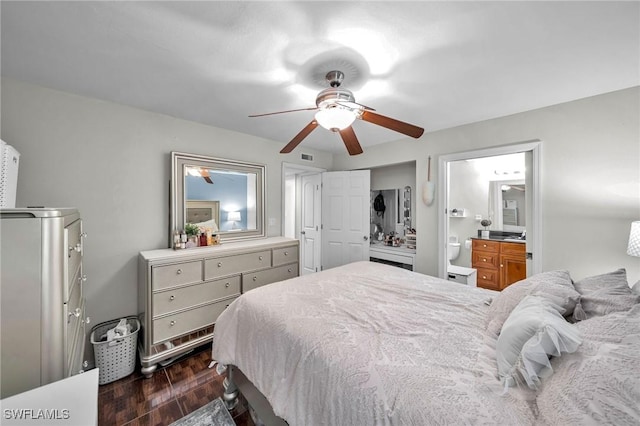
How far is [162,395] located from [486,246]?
4790 mm

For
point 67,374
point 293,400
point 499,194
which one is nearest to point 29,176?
point 67,374

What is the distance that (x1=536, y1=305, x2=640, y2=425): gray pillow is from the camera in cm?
58

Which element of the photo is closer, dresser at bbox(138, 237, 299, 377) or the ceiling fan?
the ceiling fan

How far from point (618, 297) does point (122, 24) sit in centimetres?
278

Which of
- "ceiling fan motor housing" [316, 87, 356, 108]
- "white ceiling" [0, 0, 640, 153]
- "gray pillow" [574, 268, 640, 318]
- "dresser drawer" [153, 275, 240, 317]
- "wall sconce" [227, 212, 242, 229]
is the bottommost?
"dresser drawer" [153, 275, 240, 317]

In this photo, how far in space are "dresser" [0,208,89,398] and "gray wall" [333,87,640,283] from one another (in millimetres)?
3491

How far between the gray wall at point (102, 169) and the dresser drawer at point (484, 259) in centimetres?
473

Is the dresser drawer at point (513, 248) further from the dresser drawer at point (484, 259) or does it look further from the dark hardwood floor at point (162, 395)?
the dark hardwood floor at point (162, 395)

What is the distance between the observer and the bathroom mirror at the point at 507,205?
428 centimetres

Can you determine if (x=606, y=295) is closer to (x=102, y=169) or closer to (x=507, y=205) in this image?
(x=102, y=169)

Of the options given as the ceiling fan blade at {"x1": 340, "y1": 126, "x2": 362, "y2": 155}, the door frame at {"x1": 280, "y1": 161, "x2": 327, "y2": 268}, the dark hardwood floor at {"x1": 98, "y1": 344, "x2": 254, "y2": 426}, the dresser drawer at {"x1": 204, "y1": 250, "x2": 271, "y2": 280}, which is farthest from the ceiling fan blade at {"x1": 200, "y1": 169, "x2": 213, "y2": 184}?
the dark hardwood floor at {"x1": 98, "y1": 344, "x2": 254, "y2": 426}

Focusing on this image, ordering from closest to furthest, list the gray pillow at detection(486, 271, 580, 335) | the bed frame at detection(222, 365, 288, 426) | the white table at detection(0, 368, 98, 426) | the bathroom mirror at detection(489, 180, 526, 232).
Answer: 1. the white table at detection(0, 368, 98, 426)
2. the gray pillow at detection(486, 271, 580, 335)
3. the bed frame at detection(222, 365, 288, 426)
4. the bathroom mirror at detection(489, 180, 526, 232)

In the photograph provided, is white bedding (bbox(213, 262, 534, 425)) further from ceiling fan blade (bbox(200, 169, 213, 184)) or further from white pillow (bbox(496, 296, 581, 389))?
ceiling fan blade (bbox(200, 169, 213, 184))

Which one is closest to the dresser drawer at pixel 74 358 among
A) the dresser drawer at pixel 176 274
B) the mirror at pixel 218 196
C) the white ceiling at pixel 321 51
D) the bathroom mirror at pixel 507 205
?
the dresser drawer at pixel 176 274
